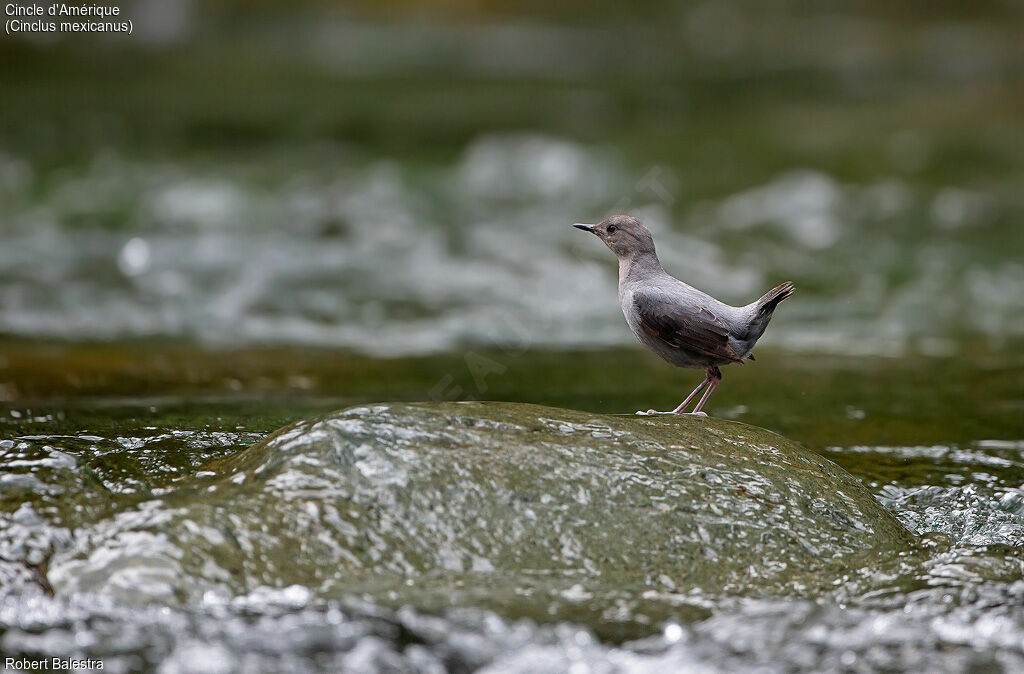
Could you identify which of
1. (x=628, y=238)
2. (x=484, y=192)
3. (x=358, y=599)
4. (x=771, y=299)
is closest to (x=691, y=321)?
(x=771, y=299)

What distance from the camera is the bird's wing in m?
4.99

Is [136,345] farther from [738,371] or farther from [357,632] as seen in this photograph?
[357,632]

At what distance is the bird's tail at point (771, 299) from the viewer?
191 inches

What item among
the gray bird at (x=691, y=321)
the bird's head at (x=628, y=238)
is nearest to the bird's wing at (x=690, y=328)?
the gray bird at (x=691, y=321)

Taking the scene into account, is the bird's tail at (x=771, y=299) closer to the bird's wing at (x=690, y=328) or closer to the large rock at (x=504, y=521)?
the bird's wing at (x=690, y=328)

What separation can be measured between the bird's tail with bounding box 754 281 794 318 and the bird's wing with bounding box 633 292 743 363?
173 mm

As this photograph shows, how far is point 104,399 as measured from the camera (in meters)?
6.33

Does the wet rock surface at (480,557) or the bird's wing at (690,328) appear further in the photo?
the bird's wing at (690,328)

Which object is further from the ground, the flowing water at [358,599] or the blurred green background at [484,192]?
the blurred green background at [484,192]

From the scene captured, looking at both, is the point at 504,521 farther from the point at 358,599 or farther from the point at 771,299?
the point at 771,299

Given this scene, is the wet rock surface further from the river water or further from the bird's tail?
the bird's tail

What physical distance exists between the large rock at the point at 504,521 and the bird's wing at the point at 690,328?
0.67m

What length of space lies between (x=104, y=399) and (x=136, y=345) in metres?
2.35

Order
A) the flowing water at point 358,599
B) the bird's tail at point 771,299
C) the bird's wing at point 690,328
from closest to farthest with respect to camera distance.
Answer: the flowing water at point 358,599, the bird's tail at point 771,299, the bird's wing at point 690,328
